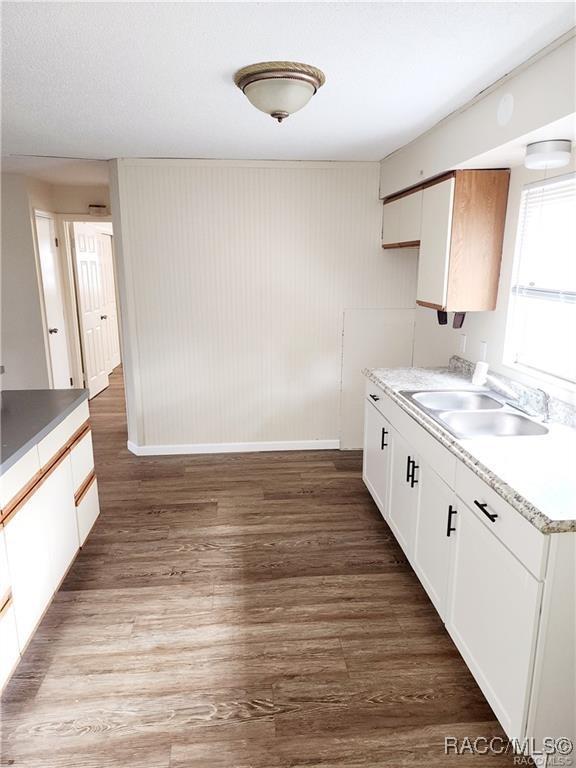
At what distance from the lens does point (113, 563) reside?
9.18 ft

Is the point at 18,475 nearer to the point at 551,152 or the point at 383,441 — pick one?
the point at 383,441

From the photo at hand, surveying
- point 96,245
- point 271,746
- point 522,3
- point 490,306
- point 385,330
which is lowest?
point 271,746

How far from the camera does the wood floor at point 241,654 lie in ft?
5.74

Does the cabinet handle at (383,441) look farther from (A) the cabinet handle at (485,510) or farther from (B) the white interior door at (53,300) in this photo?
(B) the white interior door at (53,300)

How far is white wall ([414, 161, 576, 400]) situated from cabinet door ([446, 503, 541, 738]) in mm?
937

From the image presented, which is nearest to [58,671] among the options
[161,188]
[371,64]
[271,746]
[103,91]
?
[271,746]

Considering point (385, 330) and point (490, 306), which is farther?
point (385, 330)

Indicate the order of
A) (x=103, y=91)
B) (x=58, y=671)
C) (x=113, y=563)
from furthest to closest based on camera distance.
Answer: (x=113, y=563) → (x=103, y=91) → (x=58, y=671)

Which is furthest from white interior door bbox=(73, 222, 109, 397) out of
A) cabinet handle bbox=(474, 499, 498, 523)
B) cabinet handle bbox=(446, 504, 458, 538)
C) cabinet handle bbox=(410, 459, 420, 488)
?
cabinet handle bbox=(474, 499, 498, 523)

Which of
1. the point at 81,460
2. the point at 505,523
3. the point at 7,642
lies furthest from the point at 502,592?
the point at 81,460

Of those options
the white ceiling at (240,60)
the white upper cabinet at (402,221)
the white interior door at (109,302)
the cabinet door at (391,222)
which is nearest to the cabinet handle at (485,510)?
the white ceiling at (240,60)

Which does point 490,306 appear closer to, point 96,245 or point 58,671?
point 58,671

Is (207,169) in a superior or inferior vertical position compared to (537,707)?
superior

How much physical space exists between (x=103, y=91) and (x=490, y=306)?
2.26 m
